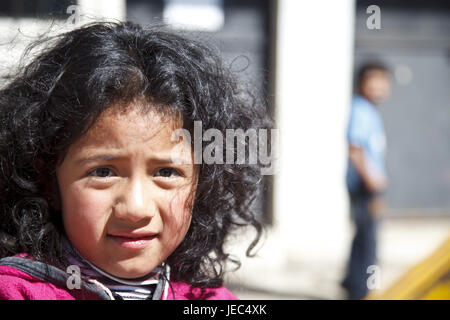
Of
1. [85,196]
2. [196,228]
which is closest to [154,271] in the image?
[196,228]

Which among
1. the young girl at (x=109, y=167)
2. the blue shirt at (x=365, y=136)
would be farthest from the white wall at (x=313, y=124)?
the young girl at (x=109, y=167)

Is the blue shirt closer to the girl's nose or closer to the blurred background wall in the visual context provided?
the blurred background wall

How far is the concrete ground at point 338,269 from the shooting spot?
5.11 meters

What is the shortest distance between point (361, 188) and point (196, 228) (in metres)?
3.30

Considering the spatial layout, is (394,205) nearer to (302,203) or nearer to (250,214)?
(302,203)

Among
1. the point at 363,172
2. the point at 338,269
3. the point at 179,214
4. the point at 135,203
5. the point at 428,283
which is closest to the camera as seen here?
the point at 135,203

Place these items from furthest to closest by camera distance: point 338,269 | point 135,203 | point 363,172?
1. point 338,269
2. point 363,172
3. point 135,203

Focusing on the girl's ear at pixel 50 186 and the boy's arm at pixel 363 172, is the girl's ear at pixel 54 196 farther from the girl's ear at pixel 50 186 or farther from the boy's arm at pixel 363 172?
the boy's arm at pixel 363 172

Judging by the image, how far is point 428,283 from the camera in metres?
1.96

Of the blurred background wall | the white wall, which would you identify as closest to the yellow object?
the blurred background wall

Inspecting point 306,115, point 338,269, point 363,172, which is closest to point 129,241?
point 363,172

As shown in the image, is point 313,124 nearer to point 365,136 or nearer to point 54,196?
point 365,136

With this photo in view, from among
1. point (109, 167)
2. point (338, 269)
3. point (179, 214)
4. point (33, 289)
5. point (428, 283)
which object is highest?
point (109, 167)

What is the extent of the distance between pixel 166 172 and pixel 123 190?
106mm
